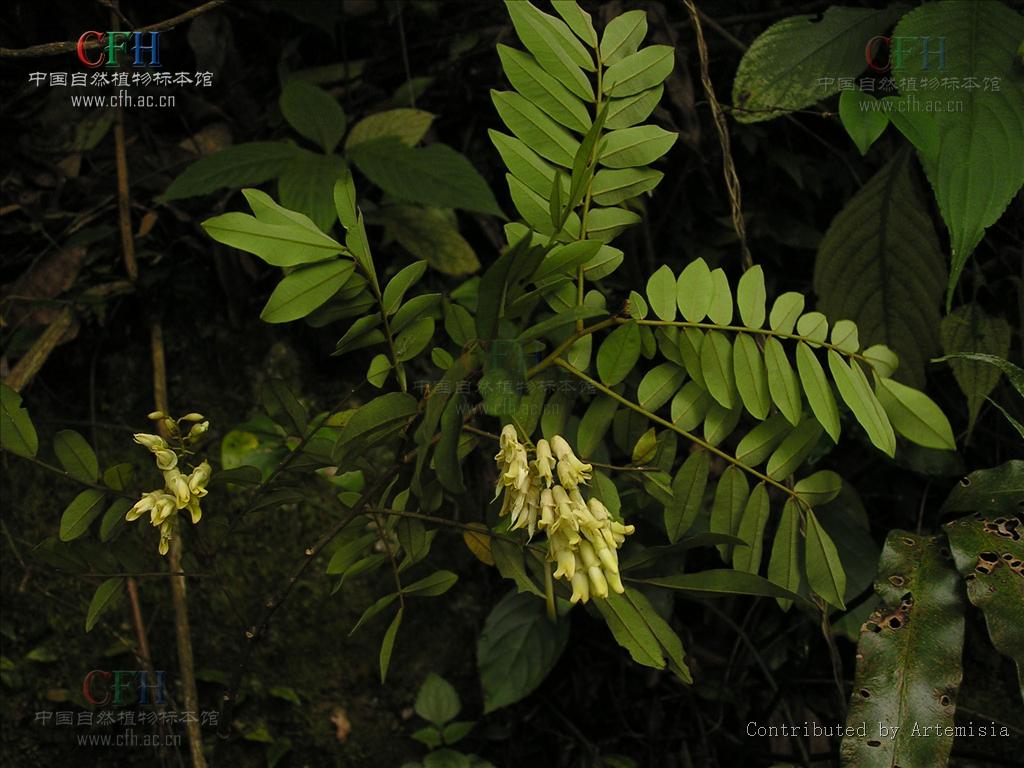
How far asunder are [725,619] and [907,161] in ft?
2.66

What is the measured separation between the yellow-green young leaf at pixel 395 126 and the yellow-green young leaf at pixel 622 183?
0.62 meters

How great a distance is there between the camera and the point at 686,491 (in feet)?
3.51

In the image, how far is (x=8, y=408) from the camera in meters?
1.02

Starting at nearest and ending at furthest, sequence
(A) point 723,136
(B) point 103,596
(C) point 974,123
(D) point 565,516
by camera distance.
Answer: (D) point 565,516 → (B) point 103,596 → (C) point 974,123 → (A) point 723,136

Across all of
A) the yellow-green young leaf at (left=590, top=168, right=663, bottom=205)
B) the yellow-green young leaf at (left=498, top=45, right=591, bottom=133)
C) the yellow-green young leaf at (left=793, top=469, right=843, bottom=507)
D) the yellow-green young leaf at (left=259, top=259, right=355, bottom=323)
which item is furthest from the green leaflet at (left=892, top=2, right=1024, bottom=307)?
the yellow-green young leaf at (left=259, top=259, right=355, bottom=323)

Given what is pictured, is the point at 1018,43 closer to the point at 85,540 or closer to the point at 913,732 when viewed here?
the point at 913,732

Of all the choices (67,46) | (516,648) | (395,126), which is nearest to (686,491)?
(516,648)

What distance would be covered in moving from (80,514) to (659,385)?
69 cm

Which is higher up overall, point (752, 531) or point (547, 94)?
point (547, 94)

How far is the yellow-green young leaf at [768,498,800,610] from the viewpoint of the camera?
1.09 m

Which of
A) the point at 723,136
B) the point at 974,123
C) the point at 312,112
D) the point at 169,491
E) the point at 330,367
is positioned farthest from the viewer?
the point at 330,367

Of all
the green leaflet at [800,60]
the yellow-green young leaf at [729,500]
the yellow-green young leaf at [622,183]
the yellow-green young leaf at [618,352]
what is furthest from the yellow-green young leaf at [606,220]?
the green leaflet at [800,60]

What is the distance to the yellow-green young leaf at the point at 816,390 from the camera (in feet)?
3.32

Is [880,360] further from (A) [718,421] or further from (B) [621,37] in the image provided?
(B) [621,37]
